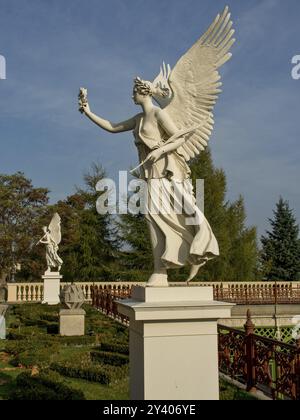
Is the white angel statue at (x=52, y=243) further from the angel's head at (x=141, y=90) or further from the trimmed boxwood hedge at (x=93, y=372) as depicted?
the angel's head at (x=141, y=90)

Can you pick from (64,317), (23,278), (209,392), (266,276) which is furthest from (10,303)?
(266,276)

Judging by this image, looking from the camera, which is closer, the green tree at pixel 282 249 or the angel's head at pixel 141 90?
the angel's head at pixel 141 90

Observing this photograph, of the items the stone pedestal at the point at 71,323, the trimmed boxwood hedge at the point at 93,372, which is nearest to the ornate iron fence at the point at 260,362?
the trimmed boxwood hedge at the point at 93,372

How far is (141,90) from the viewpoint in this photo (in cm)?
486

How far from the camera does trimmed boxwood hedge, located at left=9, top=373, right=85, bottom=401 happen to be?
5.66 meters

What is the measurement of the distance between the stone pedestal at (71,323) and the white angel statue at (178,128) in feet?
25.4

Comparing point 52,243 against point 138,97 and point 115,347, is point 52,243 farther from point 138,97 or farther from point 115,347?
point 138,97

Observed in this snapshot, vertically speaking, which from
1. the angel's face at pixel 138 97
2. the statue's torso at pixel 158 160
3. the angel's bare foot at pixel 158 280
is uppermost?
the angel's face at pixel 138 97

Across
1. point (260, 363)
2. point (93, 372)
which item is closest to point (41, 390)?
point (93, 372)

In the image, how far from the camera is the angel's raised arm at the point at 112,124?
16.7 feet

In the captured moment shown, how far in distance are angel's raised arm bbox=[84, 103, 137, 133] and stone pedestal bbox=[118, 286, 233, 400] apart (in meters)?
1.86

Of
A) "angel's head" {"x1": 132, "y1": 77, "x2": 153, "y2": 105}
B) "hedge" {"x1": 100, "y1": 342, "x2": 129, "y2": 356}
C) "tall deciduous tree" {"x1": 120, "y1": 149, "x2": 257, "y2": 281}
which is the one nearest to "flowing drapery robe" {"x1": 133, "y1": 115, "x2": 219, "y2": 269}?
"angel's head" {"x1": 132, "y1": 77, "x2": 153, "y2": 105}
